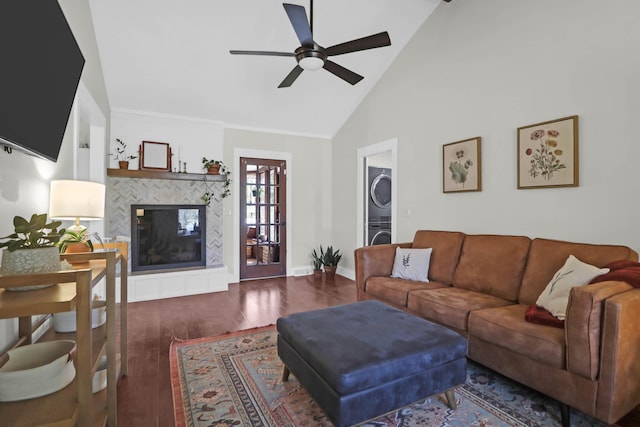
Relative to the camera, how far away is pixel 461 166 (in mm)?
3510

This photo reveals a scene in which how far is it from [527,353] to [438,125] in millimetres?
2647

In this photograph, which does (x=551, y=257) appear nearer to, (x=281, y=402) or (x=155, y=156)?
(x=281, y=402)

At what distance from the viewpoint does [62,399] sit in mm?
1281

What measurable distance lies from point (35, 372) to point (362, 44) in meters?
2.94

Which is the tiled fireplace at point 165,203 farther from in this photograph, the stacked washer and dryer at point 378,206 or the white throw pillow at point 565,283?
the white throw pillow at point 565,283

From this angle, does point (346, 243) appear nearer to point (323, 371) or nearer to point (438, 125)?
point (438, 125)

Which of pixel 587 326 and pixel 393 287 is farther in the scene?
pixel 393 287

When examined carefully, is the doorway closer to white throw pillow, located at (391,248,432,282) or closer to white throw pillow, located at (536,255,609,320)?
white throw pillow, located at (391,248,432,282)

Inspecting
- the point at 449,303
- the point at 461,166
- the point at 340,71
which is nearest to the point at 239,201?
the point at 340,71

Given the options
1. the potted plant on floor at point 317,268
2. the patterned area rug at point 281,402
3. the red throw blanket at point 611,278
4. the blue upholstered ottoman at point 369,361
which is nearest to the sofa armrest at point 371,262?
the patterned area rug at point 281,402

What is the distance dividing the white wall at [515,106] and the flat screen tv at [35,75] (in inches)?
135

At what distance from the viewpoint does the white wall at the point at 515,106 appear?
235 centimetres

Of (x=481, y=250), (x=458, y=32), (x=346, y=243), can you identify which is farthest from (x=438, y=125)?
(x=346, y=243)

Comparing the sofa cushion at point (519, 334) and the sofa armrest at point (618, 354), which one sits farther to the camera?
the sofa cushion at point (519, 334)
